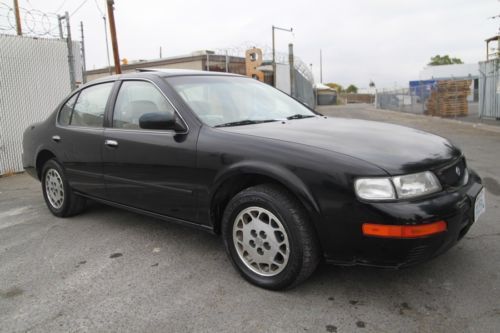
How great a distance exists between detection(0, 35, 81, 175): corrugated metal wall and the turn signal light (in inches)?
306

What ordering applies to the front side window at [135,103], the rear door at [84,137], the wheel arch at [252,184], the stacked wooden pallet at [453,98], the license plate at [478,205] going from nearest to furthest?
the wheel arch at [252,184]
the license plate at [478,205]
the front side window at [135,103]
the rear door at [84,137]
the stacked wooden pallet at [453,98]

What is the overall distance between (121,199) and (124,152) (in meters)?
0.48

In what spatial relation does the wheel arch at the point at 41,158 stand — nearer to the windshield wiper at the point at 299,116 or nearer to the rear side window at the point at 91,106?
the rear side window at the point at 91,106

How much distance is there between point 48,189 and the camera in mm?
4883

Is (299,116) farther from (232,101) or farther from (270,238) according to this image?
(270,238)

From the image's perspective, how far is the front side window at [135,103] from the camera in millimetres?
3537

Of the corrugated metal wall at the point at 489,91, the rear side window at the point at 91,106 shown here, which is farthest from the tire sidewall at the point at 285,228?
the corrugated metal wall at the point at 489,91

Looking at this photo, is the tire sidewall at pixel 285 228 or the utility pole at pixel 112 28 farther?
the utility pole at pixel 112 28

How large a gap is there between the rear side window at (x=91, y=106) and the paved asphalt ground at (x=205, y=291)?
1.14 m

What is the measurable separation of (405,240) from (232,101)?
6.19 feet

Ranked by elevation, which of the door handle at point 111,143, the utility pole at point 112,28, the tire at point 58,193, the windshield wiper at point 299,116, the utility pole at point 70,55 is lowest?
the tire at point 58,193

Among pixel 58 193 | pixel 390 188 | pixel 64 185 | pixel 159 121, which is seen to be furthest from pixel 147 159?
pixel 390 188

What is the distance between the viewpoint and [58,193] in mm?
4730

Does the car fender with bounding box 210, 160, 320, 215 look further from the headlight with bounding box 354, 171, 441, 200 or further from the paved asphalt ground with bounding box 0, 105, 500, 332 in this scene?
the paved asphalt ground with bounding box 0, 105, 500, 332
